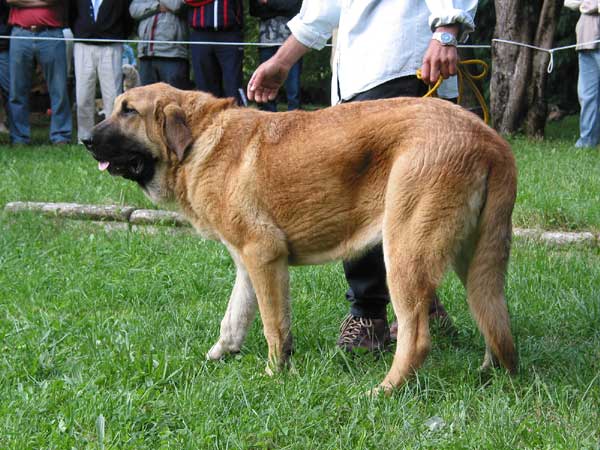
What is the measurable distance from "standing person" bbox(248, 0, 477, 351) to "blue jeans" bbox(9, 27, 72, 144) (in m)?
8.39

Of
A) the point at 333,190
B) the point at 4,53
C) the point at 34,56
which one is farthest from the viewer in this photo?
the point at 4,53

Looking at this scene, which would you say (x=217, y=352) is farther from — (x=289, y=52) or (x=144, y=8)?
(x=144, y=8)

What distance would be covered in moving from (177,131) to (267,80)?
2.91 ft

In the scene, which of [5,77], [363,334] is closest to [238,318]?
[363,334]

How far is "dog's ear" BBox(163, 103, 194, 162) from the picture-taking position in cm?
434

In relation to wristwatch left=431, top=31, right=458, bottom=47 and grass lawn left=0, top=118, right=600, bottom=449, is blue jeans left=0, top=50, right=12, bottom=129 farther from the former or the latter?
wristwatch left=431, top=31, right=458, bottom=47

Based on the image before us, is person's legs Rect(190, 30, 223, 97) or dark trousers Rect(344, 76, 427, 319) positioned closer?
dark trousers Rect(344, 76, 427, 319)

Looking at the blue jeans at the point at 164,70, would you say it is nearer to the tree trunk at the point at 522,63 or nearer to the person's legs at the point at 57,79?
the person's legs at the point at 57,79

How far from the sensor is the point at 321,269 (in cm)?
601

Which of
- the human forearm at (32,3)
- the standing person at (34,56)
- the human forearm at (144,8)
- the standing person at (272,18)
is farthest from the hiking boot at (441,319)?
the human forearm at (32,3)

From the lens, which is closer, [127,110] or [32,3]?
[127,110]

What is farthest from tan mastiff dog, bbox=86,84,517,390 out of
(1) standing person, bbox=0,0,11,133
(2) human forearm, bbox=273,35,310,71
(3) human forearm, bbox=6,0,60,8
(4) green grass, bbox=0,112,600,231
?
(1) standing person, bbox=0,0,11,133

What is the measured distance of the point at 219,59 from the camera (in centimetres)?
1110

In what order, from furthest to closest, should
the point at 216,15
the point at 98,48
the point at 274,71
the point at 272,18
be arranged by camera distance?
the point at 98,48, the point at 272,18, the point at 216,15, the point at 274,71
